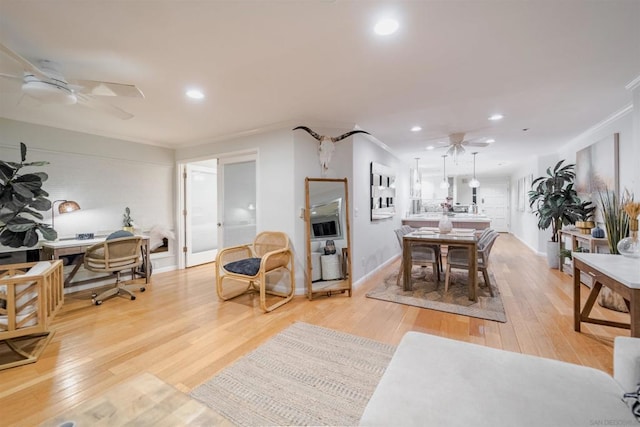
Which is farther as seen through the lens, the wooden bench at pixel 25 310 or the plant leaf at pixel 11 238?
the plant leaf at pixel 11 238

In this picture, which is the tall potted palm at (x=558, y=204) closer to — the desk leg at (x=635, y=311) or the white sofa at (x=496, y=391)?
the desk leg at (x=635, y=311)

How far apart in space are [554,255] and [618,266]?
11.5 ft

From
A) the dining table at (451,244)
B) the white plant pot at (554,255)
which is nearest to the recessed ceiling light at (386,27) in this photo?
the dining table at (451,244)

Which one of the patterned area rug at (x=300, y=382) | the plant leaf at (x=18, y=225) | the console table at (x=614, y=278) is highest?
the plant leaf at (x=18, y=225)

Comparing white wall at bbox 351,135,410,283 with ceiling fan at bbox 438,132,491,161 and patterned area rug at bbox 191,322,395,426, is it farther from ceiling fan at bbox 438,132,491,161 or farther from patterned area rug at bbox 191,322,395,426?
patterned area rug at bbox 191,322,395,426

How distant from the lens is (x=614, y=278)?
1.82m

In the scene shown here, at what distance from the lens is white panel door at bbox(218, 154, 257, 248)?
4.17 meters

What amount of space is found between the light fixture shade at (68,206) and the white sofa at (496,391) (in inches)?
180

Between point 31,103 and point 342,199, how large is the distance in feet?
12.1

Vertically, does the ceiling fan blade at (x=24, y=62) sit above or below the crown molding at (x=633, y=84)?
below

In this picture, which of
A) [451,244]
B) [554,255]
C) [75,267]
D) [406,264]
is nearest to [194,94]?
[75,267]

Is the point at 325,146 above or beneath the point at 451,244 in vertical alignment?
above

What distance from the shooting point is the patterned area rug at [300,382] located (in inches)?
60.9

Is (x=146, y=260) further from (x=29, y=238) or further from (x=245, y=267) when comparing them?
(x=245, y=267)
